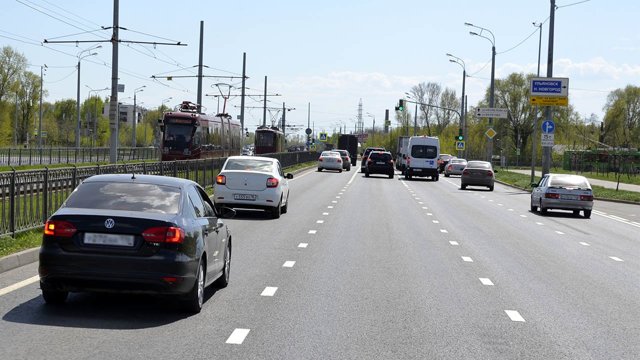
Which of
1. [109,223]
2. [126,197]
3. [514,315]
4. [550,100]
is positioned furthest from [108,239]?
[550,100]

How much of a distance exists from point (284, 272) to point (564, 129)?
345ft

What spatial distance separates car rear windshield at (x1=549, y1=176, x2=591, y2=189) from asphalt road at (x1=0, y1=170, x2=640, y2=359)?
31.7 feet

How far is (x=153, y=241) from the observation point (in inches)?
333

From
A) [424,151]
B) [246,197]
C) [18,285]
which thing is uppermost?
[424,151]

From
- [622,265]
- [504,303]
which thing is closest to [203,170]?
[622,265]

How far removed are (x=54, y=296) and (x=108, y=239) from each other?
1032mm

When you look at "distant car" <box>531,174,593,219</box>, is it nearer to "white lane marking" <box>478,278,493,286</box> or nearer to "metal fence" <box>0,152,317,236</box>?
"metal fence" <box>0,152,317,236</box>

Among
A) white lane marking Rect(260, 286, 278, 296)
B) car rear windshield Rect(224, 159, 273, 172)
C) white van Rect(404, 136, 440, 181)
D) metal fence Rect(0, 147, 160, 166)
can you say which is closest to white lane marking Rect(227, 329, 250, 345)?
white lane marking Rect(260, 286, 278, 296)

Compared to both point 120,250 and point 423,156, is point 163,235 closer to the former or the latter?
point 120,250

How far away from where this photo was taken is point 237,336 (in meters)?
7.81

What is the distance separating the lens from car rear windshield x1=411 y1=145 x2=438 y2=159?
5534cm

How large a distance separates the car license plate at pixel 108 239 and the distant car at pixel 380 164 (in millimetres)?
48997

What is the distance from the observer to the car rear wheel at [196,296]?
28.8ft

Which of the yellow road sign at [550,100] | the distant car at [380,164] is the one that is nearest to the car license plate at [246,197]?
the yellow road sign at [550,100]
